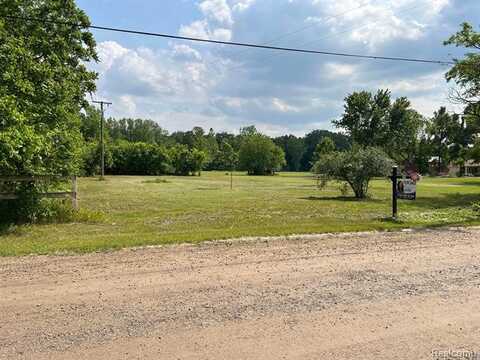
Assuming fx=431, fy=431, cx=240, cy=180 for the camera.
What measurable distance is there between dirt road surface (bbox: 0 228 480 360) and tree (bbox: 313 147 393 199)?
1541cm

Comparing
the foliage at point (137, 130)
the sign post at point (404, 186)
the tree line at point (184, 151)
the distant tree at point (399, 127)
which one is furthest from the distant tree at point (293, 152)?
the sign post at point (404, 186)

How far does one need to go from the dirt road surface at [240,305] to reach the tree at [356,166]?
607 inches

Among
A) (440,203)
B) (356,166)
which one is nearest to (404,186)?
(440,203)

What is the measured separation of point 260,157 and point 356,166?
77.1m

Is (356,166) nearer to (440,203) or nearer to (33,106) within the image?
(440,203)

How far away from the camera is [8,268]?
20.4 ft

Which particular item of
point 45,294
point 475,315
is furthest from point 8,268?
point 475,315

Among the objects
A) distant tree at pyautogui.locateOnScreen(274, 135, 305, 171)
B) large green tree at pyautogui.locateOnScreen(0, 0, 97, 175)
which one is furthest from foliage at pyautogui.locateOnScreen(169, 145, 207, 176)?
distant tree at pyautogui.locateOnScreen(274, 135, 305, 171)

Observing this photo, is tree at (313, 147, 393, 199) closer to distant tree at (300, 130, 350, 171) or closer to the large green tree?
the large green tree

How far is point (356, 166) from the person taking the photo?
22.8 meters

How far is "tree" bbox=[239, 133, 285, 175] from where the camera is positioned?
9962cm

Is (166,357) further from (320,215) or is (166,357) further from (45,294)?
(320,215)

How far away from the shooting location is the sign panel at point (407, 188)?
12.5 meters

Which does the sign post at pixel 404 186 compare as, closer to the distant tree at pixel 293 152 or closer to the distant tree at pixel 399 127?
the distant tree at pixel 399 127
